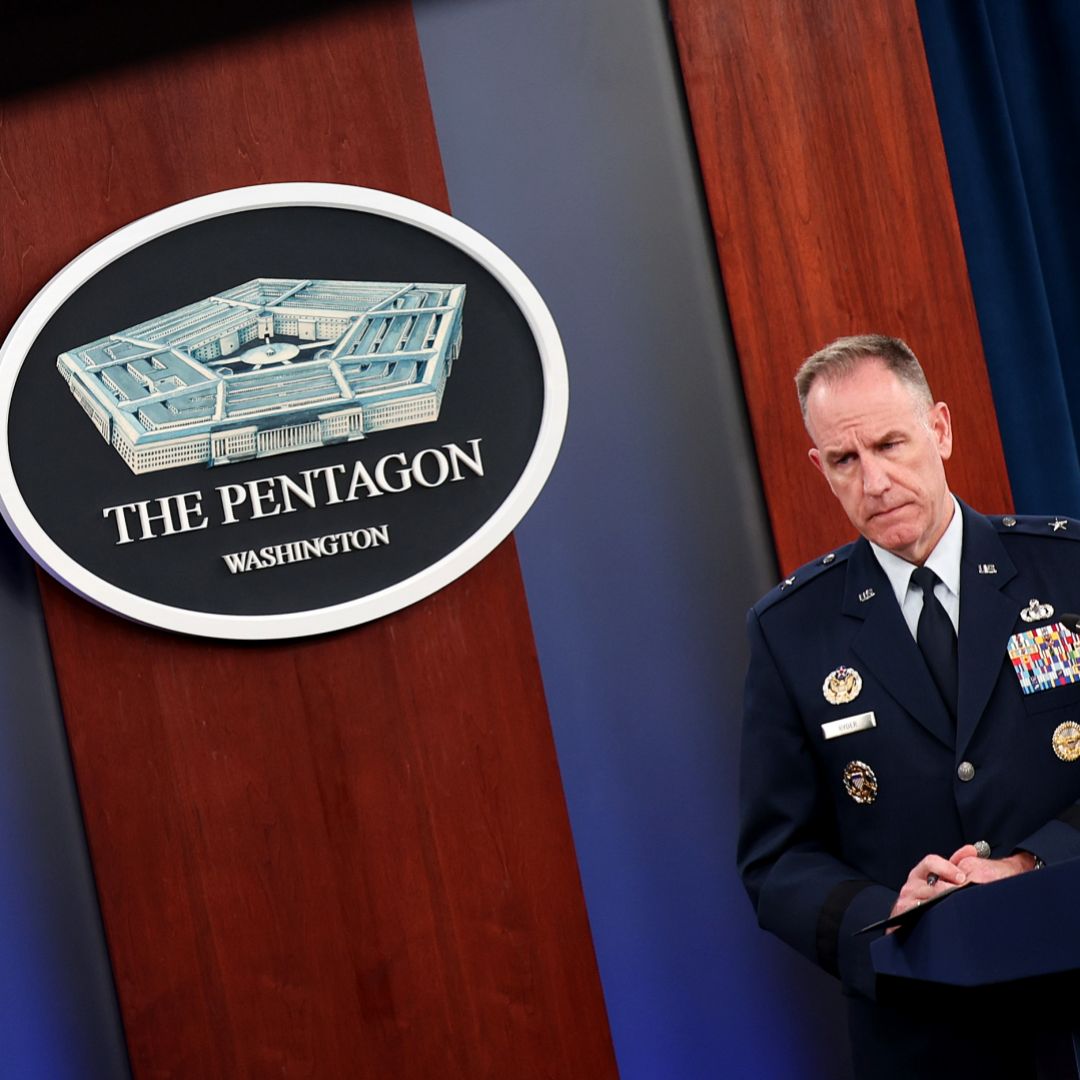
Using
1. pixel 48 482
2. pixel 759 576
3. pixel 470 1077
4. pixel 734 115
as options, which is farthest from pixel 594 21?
pixel 470 1077

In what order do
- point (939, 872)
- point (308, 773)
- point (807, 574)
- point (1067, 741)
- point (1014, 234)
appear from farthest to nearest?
point (1014, 234)
point (308, 773)
point (807, 574)
point (1067, 741)
point (939, 872)

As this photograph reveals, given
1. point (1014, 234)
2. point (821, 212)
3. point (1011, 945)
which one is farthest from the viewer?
point (1014, 234)

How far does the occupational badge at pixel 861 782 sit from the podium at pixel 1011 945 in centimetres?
53

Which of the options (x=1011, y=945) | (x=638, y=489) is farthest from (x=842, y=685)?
(x=1011, y=945)

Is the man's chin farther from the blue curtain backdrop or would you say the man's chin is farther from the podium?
the blue curtain backdrop

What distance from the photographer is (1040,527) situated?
1.74 metres

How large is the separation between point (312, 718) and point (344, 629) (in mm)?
151

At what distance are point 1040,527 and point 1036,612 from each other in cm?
14

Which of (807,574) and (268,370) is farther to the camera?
(268,370)

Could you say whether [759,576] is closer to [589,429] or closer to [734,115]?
[589,429]

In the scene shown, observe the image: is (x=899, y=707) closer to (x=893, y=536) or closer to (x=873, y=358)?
(x=893, y=536)

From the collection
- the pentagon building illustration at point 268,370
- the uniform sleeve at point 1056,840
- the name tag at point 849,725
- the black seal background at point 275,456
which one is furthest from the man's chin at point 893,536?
the pentagon building illustration at point 268,370

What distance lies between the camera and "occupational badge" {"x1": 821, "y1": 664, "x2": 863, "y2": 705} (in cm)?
170

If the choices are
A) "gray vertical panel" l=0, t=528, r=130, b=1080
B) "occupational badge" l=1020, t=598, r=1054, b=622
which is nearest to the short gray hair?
"occupational badge" l=1020, t=598, r=1054, b=622
